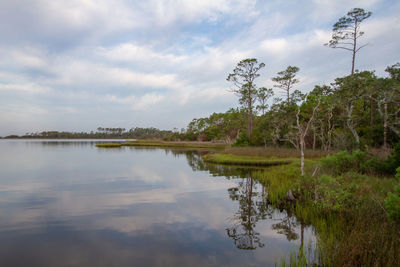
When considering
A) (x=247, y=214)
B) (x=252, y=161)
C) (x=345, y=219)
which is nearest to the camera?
(x=345, y=219)

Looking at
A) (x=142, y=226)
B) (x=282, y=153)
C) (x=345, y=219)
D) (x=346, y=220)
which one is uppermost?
(x=282, y=153)

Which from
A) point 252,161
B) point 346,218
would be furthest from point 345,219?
point 252,161

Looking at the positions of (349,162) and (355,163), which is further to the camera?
(349,162)

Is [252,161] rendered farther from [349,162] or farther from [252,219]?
[252,219]

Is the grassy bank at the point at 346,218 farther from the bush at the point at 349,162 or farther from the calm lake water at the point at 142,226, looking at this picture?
the calm lake water at the point at 142,226

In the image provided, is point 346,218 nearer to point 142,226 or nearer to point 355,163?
point 355,163

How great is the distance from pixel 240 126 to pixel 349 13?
166 feet

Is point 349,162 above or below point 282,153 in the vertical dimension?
above

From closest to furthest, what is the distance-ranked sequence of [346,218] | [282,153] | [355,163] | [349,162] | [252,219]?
[346,218]
[252,219]
[355,163]
[349,162]
[282,153]

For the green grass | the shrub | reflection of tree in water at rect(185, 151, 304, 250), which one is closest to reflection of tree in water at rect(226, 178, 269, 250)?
reflection of tree in water at rect(185, 151, 304, 250)

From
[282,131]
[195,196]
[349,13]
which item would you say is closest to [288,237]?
[195,196]

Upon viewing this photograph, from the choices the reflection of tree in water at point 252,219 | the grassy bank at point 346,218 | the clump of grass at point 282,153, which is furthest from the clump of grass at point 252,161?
the grassy bank at point 346,218

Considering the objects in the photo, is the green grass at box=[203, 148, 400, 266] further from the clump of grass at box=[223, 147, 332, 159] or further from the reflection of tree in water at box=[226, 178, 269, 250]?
the clump of grass at box=[223, 147, 332, 159]

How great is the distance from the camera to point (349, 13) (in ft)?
75.4
